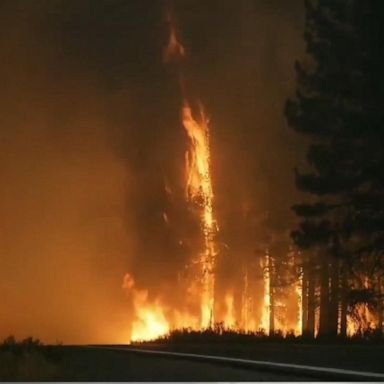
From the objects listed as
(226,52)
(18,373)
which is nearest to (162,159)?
(226,52)

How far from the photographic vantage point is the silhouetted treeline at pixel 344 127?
2762 centimetres

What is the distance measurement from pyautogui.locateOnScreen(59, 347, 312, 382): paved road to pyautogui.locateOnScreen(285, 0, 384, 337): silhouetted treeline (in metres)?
12.5

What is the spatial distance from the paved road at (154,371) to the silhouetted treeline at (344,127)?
1251 cm

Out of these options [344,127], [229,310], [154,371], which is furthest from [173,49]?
[154,371]

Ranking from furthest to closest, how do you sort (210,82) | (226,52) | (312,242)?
(210,82), (226,52), (312,242)

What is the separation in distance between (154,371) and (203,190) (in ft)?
118

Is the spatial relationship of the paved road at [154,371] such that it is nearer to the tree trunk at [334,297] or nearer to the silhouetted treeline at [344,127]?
the silhouetted treeline at [344,127]

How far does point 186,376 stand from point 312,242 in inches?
637

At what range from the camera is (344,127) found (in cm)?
2856

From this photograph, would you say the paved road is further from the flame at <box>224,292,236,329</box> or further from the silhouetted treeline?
the flame at <box>224,292,236,329</box>

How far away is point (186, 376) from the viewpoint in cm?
1363

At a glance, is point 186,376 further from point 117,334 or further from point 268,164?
point 117,334

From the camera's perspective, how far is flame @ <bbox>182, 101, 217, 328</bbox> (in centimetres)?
4628

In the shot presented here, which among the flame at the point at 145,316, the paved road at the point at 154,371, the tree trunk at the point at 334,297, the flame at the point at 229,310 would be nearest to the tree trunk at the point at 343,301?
the tree trunk at the point at 334,297
